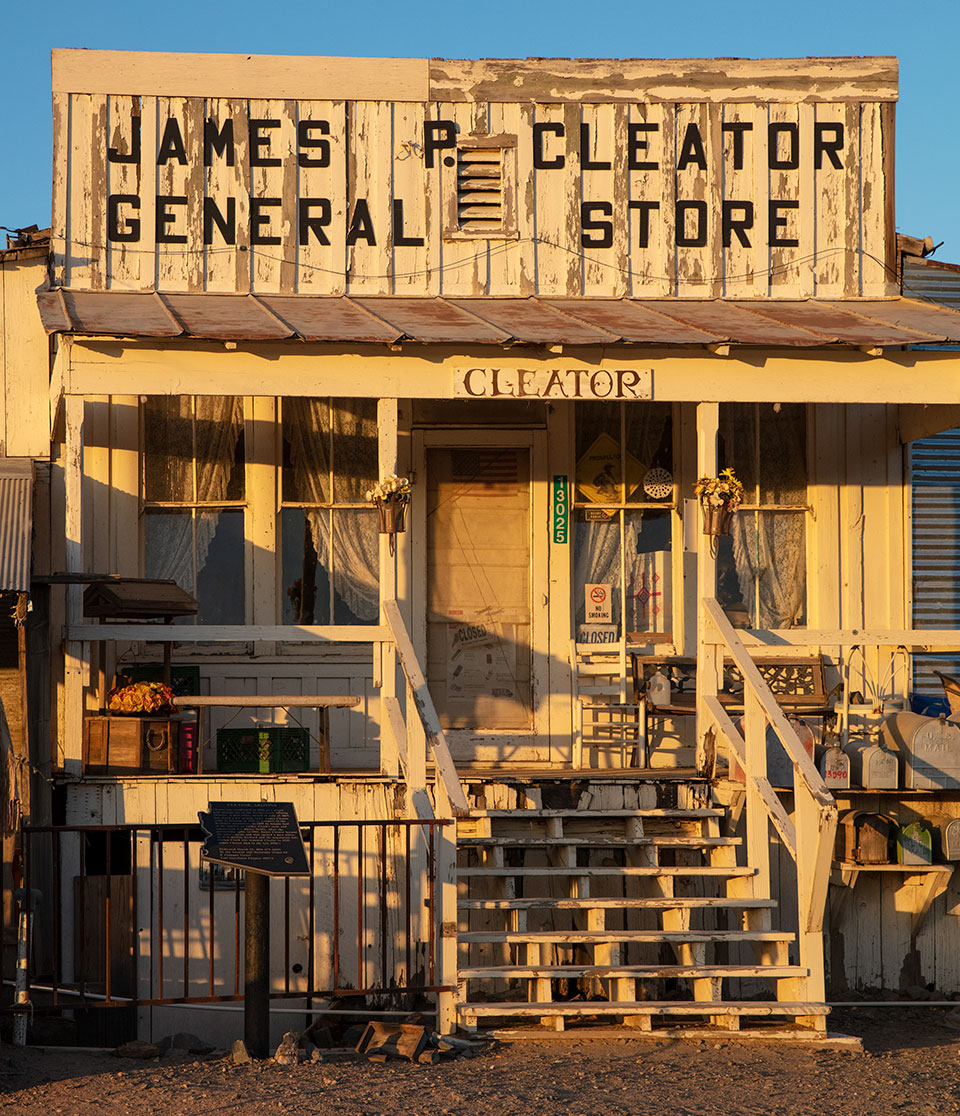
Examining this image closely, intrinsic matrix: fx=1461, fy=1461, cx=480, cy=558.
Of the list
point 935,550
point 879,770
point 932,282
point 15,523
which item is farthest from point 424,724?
point 932,282

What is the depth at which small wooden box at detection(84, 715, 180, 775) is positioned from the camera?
30.8 ft

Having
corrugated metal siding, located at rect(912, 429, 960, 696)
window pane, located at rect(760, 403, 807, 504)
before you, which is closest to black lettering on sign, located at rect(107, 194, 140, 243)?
window pane, located at rect(760, 403, 807, 504)

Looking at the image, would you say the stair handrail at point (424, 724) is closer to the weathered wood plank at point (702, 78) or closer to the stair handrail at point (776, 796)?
the stair handrail at point (776, 796)

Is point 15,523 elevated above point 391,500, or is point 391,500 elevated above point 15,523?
point 391,500

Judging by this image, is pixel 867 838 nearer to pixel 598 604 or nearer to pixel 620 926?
pixel 620 926

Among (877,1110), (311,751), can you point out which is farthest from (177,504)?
(877,1110)

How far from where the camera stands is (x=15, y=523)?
31.4 feet

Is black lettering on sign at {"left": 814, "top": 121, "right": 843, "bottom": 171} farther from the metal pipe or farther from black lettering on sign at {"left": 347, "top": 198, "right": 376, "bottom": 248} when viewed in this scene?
the metal pipe

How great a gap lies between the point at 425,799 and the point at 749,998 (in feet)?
10.6

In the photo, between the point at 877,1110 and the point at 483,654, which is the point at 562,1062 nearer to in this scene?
the point at 877,1110

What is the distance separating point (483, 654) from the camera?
11258mm

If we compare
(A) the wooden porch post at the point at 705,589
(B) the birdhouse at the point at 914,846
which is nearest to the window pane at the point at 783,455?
(A) the wooden porch post at the point at 705,589

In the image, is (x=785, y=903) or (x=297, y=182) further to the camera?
(x=297, y=182)

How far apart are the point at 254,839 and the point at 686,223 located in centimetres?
630
